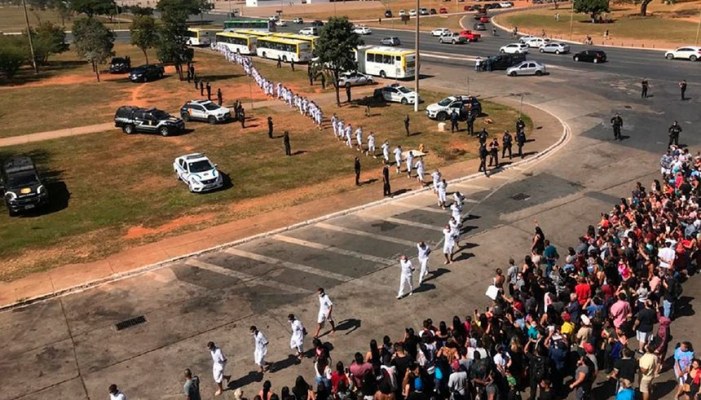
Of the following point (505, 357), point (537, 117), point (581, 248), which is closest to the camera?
point (505, 357)

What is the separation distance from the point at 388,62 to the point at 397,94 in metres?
11.4

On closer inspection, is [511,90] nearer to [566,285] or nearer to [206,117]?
[206,117]

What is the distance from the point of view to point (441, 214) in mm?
22938

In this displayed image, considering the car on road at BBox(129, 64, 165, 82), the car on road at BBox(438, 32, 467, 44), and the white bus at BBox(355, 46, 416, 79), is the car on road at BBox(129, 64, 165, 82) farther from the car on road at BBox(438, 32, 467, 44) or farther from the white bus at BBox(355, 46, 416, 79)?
the car on road at BBox(438, 32, 467, 44)

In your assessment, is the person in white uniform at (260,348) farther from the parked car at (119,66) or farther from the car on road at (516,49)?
the parked car at (119,66)

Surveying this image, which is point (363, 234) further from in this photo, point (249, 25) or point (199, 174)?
point (249, 25)

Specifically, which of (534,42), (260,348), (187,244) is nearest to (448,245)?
(260,348)

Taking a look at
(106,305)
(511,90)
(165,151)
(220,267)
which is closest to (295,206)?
(220,267)

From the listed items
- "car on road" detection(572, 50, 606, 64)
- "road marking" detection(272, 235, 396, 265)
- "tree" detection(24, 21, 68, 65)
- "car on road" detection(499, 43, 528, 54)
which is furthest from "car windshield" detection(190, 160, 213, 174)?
"tree" detection(24, 21, 68, 65)

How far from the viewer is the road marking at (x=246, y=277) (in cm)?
1767

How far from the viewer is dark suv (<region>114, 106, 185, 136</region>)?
35.5 m

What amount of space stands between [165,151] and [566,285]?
81.1 ft

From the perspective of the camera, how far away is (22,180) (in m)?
25.3

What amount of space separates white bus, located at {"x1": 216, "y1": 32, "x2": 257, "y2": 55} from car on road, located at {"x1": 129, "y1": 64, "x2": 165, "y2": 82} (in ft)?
52.8
